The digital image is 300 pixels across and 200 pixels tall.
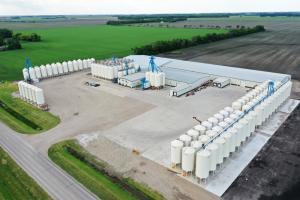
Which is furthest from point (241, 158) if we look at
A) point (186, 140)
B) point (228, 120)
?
point (186, 140)

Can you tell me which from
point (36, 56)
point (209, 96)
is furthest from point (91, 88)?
point (36, 56)

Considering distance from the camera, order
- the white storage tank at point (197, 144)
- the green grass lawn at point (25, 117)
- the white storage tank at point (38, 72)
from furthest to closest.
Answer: the white storage tank at point (38, 72) < the green grass lawn at point (25, 117) < the white storage tank at point (197, 144)

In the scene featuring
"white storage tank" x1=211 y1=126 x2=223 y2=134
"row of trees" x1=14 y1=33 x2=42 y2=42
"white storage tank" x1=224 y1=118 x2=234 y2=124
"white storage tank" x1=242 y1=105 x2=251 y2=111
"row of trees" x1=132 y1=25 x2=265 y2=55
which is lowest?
"white storage tank" x1=211 y1=126 x2=223 y2=134

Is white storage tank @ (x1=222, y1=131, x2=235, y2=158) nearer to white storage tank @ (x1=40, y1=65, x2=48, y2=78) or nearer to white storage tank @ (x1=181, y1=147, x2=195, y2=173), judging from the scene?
white storage tank @ (x1=181, y1=147, x2=195, y2=173)

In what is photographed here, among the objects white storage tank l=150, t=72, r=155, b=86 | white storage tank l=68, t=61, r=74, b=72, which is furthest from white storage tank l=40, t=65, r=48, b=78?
white storage tank l=150, t=72, r=155, b=86

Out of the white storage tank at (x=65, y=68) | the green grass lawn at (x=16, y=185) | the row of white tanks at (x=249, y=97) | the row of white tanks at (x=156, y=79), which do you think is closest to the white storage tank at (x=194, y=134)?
the row of white tanks at (x=249, y=97)

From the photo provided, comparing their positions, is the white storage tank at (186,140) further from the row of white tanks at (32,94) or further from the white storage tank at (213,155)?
the row of white tanks at (32,94)

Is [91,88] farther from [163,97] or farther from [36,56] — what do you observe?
[36,56]

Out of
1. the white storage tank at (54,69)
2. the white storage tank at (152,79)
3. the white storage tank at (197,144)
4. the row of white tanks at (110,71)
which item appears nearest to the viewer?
the white storage tank at (197,144)
